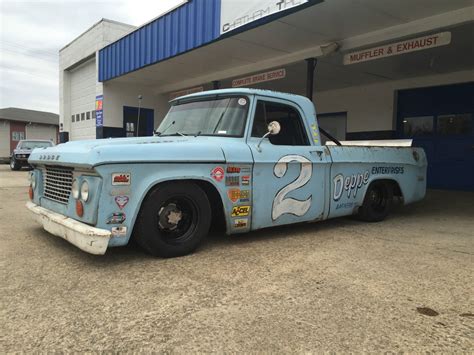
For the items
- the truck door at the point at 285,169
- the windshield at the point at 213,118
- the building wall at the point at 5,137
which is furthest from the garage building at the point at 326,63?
the building wall at the point at 5,137

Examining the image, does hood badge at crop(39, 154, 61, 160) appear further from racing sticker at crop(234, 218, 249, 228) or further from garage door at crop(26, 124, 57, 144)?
garage door at crop(26, 124, 57, 144)

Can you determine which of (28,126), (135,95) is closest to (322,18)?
(135,95)

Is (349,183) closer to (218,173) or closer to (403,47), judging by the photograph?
(218,173)

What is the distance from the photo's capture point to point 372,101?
1368 centimetres

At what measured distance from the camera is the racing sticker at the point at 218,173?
13.1 ft

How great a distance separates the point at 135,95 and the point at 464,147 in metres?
13.3

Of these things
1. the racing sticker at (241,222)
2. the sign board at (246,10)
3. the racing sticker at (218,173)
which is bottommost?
the racing sticker at (241,222)

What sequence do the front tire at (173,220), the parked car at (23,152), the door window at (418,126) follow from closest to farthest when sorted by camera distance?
the front tire at (173,220), the door window at (418,126), the parked car at (23,152)

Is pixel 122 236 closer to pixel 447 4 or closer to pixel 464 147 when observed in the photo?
Result: pixel 447 4

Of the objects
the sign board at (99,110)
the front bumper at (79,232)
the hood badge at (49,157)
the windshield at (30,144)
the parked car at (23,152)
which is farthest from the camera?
the windshield at (30,144)

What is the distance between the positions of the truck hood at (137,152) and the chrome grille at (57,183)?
0.30 feet

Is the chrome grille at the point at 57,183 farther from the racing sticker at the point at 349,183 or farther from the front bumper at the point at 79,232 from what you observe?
the racing sticker at the point at 349,183

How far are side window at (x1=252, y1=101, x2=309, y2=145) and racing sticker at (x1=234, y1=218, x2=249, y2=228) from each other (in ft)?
3.23

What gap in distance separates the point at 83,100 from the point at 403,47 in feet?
52.4
